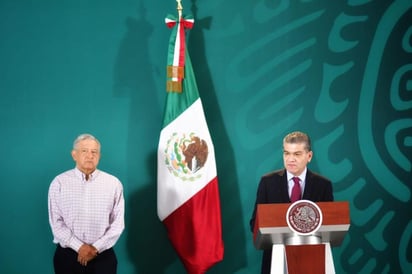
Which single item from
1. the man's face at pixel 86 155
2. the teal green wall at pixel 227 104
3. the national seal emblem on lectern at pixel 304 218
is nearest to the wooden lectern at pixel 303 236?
the national seal emblem on lectern at pixel 304 218

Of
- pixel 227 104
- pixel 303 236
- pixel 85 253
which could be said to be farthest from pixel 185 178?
pixel 303 236

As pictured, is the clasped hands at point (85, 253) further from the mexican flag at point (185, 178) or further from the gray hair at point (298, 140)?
the gray hair at point (298, 140)

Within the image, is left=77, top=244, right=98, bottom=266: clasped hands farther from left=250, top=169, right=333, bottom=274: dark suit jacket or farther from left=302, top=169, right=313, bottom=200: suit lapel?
left=302, top=169, right=313, bottom=200: suit lapel

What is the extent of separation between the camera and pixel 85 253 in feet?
14.2

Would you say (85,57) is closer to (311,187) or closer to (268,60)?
(268,60)

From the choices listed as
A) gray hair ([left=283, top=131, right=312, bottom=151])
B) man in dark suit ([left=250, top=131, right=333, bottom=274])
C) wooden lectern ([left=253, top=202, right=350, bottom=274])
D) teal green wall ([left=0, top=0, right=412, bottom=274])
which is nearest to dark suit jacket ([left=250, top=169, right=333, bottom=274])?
man in dark suit ([left=250, top=131, right=333, bottom=274])

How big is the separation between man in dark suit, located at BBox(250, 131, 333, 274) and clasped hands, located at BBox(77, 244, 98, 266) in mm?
1145

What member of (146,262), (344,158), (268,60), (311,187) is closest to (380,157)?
(344,158)

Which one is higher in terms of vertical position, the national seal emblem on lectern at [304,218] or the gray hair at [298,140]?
the gray hair at [298,140]

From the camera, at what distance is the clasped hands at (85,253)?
4320 mm

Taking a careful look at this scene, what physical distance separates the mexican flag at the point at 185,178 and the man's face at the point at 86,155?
709 millimetres

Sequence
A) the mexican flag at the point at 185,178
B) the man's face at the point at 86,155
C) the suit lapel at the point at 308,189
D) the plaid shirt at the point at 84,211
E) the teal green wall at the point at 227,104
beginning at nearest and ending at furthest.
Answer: the suit lapel at the point at 308,189, the plaid shirt at the point at 84,211, the man's face at the point at 86,155, the mexican flag at the point at 185,178, the teal green wall at the point at 227,104

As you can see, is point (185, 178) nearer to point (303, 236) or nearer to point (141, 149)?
point (141, 149)

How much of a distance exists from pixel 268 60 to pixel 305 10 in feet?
1.92
